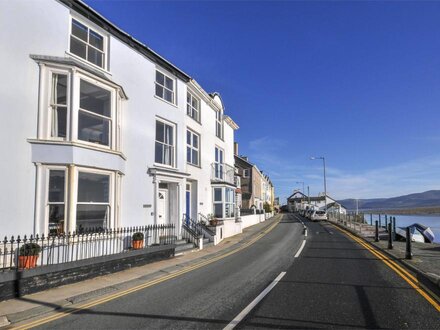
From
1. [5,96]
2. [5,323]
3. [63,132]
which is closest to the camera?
[5,323]

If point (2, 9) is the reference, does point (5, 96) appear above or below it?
below

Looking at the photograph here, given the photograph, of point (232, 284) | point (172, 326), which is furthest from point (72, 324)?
point (232, 284)

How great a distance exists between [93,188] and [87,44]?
5.52 meters

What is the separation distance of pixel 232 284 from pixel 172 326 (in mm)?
3813

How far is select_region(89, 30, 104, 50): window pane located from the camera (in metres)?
15.0

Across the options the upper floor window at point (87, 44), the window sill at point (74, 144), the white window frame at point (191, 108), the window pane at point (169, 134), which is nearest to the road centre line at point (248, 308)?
the window sill at point (74, 144)

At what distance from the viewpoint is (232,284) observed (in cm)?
1026

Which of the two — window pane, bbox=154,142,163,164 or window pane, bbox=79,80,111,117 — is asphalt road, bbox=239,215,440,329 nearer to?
window pane, bbox=79,80,111,117

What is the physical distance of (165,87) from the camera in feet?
66.7

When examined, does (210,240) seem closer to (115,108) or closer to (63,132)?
(115,108)

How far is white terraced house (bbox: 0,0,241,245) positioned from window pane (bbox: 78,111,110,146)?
4cm

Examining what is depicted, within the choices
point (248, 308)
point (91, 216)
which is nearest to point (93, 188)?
point (91, 216)

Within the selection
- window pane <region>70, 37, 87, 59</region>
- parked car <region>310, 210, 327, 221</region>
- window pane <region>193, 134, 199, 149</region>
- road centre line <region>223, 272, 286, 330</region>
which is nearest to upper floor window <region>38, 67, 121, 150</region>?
window pane <region>70, 37, 87, 59</region>

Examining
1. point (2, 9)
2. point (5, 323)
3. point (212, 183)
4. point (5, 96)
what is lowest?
point (5, 323)
